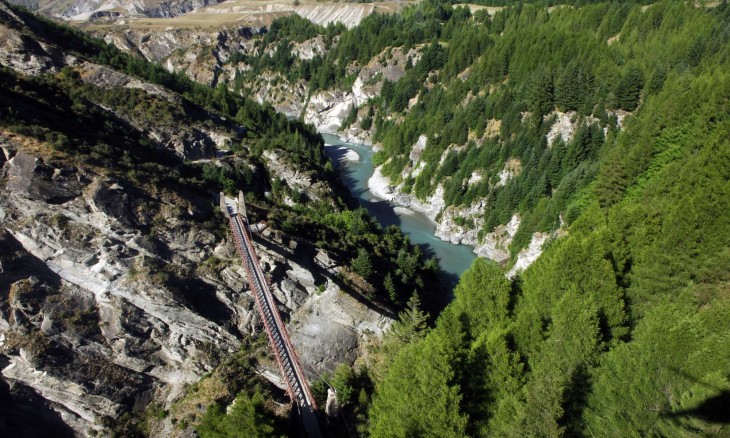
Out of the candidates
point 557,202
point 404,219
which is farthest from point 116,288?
point 404,219

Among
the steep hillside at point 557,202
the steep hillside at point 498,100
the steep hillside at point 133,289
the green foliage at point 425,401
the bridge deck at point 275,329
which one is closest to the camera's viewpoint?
the steep hillside at point 557,202

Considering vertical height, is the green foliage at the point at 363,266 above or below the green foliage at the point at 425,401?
below

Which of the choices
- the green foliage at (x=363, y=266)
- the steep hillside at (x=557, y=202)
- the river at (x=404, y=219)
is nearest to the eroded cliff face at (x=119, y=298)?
the green foliage at (x=363, y=266)

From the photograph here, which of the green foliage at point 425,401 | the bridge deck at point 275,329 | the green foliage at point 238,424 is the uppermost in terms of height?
the green foliage at point 425,401

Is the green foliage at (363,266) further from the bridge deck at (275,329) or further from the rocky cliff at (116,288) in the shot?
the bridge deck at (275,329)

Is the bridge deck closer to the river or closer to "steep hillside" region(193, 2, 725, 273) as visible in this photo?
the river

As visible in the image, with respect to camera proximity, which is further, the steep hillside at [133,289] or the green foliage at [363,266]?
the green foliage at [363,266]

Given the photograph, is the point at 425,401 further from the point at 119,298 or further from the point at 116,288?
the point at 116,288
